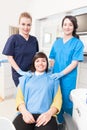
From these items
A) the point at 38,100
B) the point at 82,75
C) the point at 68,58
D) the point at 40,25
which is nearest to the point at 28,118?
the point at 38,100

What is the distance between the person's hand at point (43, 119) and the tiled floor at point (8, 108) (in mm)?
1112

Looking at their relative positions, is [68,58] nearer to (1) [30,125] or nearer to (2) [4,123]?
(1) [30,125]

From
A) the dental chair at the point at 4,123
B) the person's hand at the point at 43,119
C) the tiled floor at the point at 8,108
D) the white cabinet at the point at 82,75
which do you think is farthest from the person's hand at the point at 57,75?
the tiled floor at the point at 8,108

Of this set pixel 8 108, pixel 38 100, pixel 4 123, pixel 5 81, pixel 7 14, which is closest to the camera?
pixel 4 123

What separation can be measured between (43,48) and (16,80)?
172cm

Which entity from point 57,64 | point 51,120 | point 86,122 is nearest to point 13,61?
point 57,64

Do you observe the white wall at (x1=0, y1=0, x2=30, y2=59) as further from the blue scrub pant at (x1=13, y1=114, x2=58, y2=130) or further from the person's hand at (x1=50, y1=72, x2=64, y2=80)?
the blue scrub pant at (x1=13, y1=114, x2=58, y2=130)

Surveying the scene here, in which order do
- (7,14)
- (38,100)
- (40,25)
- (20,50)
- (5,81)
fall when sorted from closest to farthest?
(38,100)
(20,50)
(5,81)
(7,14)
(40,25)

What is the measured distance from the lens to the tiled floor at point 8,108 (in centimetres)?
249

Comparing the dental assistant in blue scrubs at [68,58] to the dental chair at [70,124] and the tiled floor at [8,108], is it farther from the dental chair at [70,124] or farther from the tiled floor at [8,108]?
the tiled floor at [8,108]

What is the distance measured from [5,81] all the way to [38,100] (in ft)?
5.78

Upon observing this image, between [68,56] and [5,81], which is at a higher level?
[68,56]

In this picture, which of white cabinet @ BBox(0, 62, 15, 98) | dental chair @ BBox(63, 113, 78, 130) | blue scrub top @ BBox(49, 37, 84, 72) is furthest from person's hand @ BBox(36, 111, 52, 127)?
white cabinet @ BBox(0, 62, 15, 98)

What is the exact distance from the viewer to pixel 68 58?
1534 mm
